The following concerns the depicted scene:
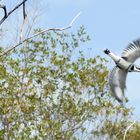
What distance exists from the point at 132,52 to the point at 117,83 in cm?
50

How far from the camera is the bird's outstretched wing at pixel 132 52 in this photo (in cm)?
574

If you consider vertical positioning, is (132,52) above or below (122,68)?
above

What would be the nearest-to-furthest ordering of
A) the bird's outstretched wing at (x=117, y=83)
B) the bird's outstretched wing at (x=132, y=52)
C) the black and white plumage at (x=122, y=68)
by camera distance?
1. the black and white plumage at (x=122, y=68)
2. the bird's outstretched wing at (x=132, y=52)
3. the bird's outstretched wing at (x=117, y=83)

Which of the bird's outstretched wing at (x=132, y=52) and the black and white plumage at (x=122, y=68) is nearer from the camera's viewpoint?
the black and white plumage at (x=122, y=68)

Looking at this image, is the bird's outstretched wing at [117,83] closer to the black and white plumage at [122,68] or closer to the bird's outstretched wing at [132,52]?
the black and white plumage at [122,68]

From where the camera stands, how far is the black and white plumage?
18.4ft

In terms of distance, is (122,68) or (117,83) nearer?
(122,68)

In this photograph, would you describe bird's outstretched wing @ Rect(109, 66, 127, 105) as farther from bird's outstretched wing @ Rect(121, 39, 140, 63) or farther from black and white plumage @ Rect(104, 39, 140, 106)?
bird's outstretched wing @ Rect(121, 39, 140, 63)

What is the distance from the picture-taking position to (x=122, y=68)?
18.7ft

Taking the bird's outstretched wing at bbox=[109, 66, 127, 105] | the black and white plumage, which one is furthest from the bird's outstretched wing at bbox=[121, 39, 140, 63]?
the bird's outstretched wing at bbox=[109, 66, 127, 105]

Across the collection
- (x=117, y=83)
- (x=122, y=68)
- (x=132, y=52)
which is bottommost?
(x=117, y=83)

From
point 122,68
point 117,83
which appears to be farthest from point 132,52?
point 117,83

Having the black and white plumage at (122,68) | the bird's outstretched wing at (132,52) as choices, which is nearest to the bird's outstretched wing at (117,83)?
the black and white plumage at (122,68)

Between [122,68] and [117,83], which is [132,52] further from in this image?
[117,83]
